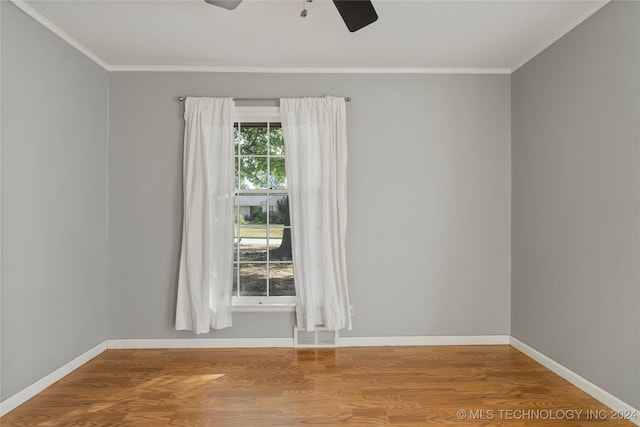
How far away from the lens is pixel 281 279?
385 cm

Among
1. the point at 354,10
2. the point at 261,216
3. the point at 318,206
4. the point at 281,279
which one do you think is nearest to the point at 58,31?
the point at 261,216

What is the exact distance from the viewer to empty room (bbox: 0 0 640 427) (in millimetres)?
2543

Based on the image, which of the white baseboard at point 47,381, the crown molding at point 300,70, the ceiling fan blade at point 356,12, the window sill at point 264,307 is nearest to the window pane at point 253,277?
the window sill at point 264,307

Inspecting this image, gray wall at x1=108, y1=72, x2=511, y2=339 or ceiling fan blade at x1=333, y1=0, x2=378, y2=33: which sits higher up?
ceiling fan blade at x1=333, y1=0, x2=378, y2=33

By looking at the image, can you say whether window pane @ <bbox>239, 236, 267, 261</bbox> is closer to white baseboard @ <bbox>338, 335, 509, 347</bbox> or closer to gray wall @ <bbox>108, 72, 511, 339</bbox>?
gray wall @ <bbox>108, 72, 511, 339</bbox>

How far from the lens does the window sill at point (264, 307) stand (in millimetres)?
3717

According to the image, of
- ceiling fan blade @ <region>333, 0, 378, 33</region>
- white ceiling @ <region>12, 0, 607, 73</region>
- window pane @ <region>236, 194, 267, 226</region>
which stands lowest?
window pane @ <region>236, 194, 267, 226</region>

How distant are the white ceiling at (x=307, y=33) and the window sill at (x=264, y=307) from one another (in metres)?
2.16

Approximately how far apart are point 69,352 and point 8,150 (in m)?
1.59

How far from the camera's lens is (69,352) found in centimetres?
313

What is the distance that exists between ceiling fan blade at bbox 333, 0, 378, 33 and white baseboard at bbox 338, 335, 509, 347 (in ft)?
8.70

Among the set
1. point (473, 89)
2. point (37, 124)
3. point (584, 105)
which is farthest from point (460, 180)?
point (37, 124)

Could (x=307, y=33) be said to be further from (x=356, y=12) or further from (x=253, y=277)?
(x=253, y=277)

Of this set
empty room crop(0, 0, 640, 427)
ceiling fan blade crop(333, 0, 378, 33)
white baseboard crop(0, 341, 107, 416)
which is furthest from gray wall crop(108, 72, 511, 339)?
ceiling fan blade crop(333, 0, 378, 33)
